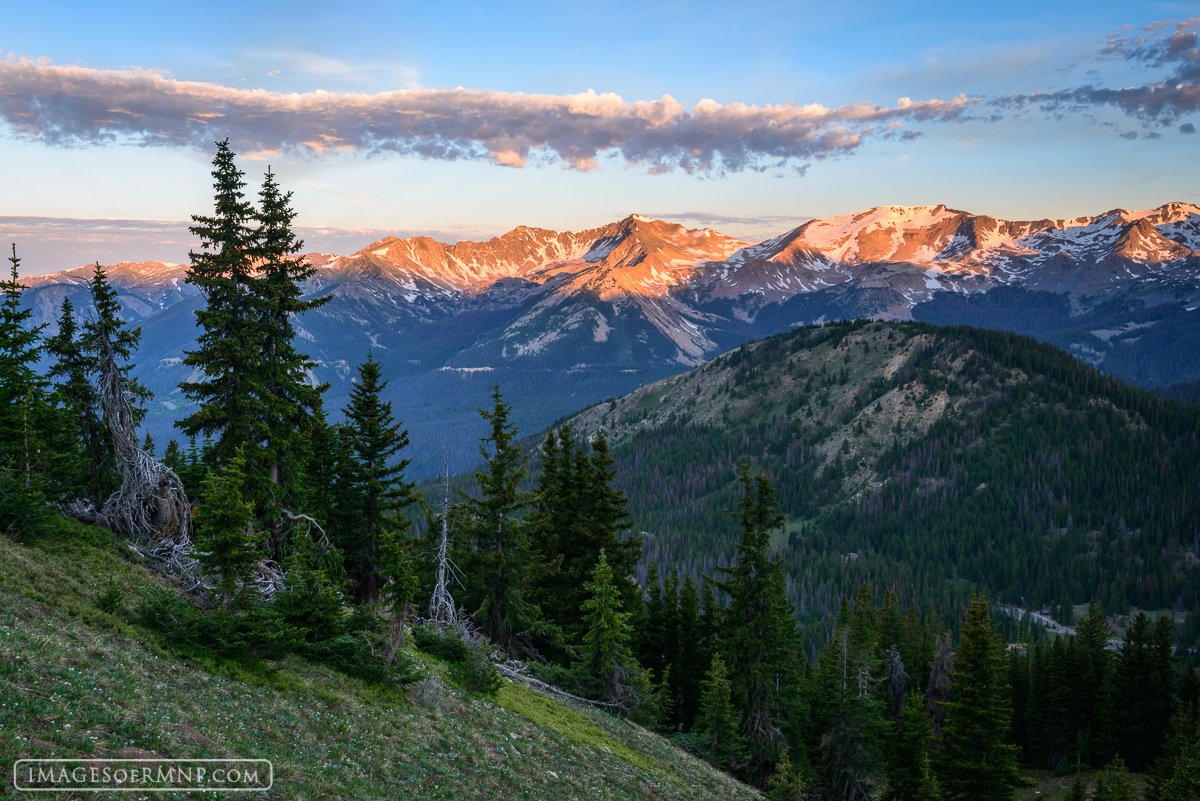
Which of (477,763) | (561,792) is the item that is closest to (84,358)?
(477,763)

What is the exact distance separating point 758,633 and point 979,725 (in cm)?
1551

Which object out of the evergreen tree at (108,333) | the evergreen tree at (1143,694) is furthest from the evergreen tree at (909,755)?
the evergreen tree at (108,333)

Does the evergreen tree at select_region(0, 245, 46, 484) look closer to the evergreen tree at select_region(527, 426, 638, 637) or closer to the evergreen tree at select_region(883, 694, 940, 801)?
the evergreen tree at select_region(527, 426, 638, 637)

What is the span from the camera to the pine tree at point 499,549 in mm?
43656

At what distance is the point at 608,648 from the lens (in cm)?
4166

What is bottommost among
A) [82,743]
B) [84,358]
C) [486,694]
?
[486,694]

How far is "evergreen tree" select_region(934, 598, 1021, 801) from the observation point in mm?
45625

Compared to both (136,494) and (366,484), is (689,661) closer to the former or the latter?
A: (366,484)

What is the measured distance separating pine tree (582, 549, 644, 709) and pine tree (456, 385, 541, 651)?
4.99 m

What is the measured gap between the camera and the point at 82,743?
44.7 ft

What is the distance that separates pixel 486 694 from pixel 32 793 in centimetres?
2189

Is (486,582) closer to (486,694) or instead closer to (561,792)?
(486,694)

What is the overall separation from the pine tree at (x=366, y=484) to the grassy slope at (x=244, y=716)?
496 inches

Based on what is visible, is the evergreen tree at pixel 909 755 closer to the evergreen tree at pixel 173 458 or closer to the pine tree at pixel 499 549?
the pine tree at pixel 499 549
